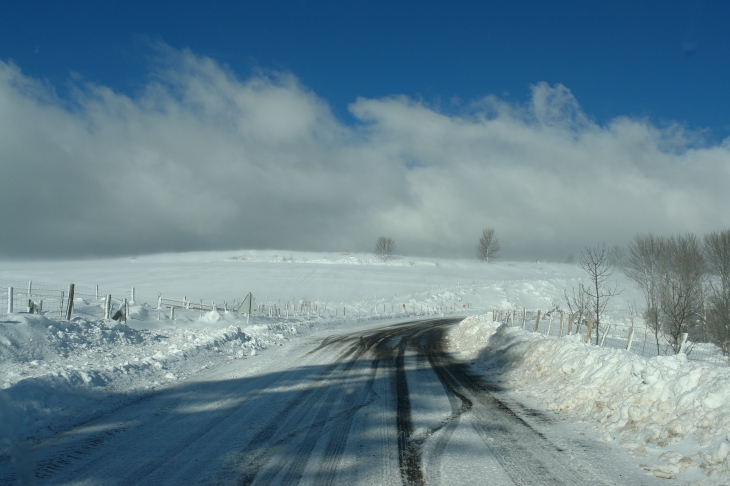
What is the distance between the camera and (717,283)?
Result: 36.6m

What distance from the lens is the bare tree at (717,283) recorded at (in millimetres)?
28578

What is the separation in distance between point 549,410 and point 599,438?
1.78 m

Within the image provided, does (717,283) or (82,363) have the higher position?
(717,283)

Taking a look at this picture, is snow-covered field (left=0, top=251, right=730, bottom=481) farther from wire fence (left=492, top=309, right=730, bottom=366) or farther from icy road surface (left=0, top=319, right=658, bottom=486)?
wire fence (left=492, top=309, right=730, bottom=366)

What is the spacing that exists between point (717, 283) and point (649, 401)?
38519 millimetres

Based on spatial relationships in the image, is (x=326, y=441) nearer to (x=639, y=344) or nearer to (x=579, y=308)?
(x=639, y=344)

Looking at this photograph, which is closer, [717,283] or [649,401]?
[649,401]

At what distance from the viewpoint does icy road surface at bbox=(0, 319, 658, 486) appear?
16.6 ft

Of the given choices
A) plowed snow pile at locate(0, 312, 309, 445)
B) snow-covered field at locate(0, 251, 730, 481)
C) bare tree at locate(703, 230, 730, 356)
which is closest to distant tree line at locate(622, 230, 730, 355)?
bare tree at locate(703, 230, 730, 356)

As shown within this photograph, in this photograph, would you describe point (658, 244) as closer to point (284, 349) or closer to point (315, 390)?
point (284, 349)

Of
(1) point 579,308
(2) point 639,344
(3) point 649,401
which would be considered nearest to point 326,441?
(3) point 649,401

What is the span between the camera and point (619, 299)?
6850 cm

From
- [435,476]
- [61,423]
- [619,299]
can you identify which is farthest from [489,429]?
[619,299]

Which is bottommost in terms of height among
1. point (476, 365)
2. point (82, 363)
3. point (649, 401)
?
point (476, 365)
